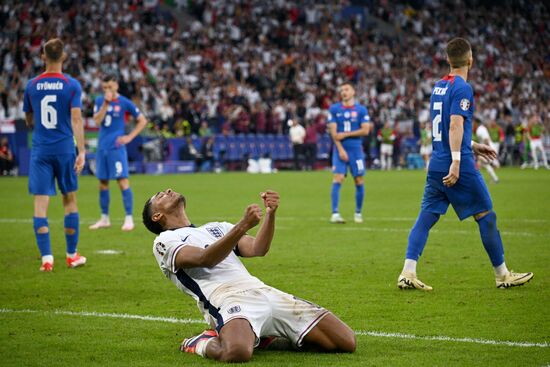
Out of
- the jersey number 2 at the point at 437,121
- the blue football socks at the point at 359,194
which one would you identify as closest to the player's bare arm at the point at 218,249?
the jersey number 2 at the point at 437,121

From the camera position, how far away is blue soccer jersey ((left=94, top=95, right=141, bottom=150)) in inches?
632

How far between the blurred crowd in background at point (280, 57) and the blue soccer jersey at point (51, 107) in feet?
77.4

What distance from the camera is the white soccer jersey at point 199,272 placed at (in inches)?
254

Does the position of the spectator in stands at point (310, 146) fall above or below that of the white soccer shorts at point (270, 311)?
below

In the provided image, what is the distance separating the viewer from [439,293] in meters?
8.93

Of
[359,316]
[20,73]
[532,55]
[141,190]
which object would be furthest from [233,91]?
[359,316]

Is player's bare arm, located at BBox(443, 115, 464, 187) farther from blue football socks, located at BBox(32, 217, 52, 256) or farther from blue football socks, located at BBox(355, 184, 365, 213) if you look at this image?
blue football socks, located at BBox(355, 184, 365, 213)

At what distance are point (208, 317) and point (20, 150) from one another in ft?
94.3

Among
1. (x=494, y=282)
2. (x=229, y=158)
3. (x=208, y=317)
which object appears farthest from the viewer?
(x=229, y=158)

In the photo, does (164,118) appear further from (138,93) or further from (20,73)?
(20,73)

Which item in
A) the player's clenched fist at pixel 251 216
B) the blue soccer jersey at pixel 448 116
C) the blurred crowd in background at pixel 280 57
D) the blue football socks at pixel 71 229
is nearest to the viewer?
the player's clenched fist at pixel 251 216

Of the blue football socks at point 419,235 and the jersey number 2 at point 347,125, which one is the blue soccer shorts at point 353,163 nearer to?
the jersey number 2 at point 347,125

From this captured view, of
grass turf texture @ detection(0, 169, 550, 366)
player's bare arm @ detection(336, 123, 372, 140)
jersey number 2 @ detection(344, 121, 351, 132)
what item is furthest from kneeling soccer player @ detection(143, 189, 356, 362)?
jersey number 2 @ detection(344, 121, 351, 132)

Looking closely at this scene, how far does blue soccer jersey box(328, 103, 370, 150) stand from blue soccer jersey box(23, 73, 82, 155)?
6.91m
